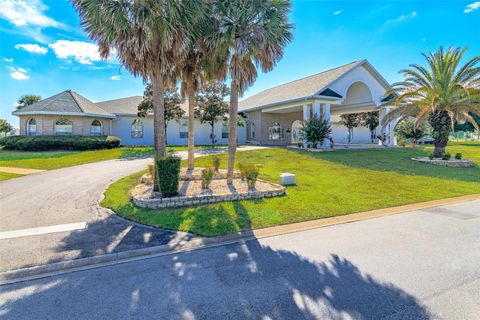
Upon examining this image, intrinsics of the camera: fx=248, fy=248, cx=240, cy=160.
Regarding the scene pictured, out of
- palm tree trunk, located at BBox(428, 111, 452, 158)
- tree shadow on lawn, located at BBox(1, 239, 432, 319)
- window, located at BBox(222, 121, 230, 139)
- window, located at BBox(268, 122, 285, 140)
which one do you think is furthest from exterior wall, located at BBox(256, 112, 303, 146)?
tree shadow on lawn, located at BBox(1, 239, 432, 319)

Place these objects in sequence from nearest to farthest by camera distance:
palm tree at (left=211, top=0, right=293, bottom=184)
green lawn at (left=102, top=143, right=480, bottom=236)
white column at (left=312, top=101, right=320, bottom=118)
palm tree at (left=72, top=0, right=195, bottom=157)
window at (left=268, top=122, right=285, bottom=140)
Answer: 1. green lawn at (left=102, top=143, right=480, bottom=236)
2. palm tree at (left=72, top=0, right=195, bottom=157)
3. palm tree at (left=211, top=0, right=293, bottom=184)
4. white column at (left=312, top=101, right=320, bottom=118)
5. window at (left=268, top=122, right=285, bottom=140)

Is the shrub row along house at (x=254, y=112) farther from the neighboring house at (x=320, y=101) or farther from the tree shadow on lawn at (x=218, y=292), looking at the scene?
the tree shadow on lawn at (x=218, y=292)

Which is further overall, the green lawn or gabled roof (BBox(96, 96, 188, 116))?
gabled roof (BBox(96, 96, 188, 116))

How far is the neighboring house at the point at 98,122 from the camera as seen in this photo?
2352cm

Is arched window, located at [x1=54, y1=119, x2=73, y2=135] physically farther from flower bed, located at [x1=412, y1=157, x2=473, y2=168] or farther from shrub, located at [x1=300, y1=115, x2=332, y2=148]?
flower bed, located at [x1=412, y1=157, x2=473, y2=168]

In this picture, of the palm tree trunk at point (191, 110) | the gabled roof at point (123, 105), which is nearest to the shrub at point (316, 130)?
the palm tree trunk at point (191, 110)

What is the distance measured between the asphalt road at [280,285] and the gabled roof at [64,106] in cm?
2456

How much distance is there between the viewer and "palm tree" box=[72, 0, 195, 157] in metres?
7.64

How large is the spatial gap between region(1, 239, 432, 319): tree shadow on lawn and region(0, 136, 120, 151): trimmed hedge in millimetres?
21759

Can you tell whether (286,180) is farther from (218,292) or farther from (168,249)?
(218,292)

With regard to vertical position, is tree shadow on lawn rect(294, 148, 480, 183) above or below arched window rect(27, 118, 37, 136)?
below

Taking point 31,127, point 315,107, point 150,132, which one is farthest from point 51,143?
point 315,107

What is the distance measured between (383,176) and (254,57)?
879cm

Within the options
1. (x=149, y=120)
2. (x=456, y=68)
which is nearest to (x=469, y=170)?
(x=456, y=68)
